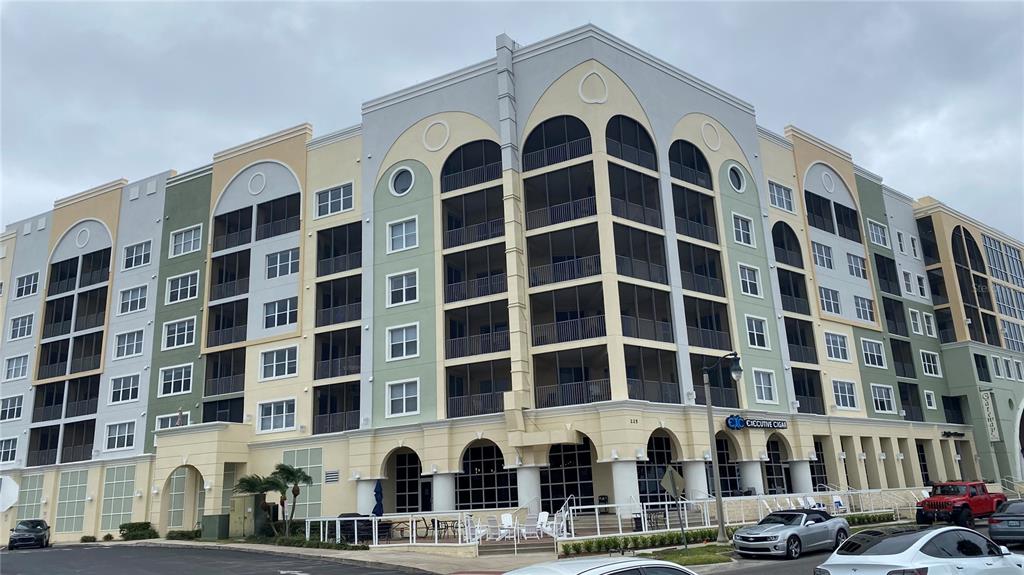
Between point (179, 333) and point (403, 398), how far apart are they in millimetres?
18045

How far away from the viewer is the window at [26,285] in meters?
58.7

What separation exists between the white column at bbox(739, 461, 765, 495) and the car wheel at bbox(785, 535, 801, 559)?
16.3 metres

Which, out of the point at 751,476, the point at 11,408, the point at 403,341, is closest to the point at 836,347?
the point at 751,476

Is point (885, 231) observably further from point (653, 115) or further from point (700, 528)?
point (700, 528)

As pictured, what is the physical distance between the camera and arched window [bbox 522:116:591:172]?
133 feet

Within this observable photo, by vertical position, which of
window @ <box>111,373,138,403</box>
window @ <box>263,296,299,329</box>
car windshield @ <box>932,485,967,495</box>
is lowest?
car windshield @ <box>932,485,967,495</box>

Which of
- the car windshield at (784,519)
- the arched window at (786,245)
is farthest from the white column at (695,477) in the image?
the arched window at (786,245)

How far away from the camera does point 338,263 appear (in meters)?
45.9

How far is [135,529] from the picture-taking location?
44.6 meters

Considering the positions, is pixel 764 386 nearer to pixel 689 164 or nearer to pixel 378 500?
pixel 689 164

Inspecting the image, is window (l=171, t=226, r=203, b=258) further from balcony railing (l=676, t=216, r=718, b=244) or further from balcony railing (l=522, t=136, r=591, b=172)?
balcony railing (l=676, t=216, r=718, b=244)

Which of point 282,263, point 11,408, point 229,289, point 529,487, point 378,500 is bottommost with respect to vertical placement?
point 378,500

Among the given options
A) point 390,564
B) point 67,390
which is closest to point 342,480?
point 390,564

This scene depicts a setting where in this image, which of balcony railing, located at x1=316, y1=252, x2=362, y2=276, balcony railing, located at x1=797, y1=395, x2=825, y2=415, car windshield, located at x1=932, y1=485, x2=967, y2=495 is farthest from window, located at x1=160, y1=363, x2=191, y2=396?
car windshield, located at x1=932, y1=485, x2=967, y2=495
